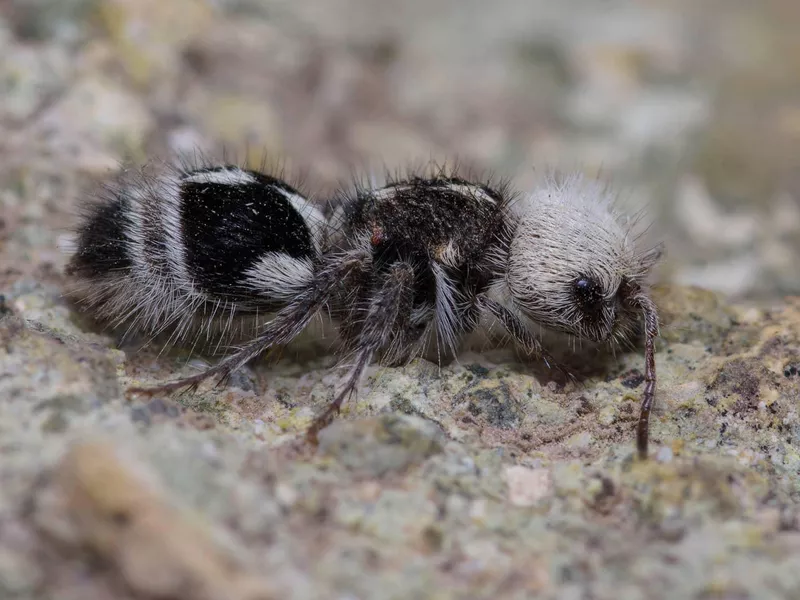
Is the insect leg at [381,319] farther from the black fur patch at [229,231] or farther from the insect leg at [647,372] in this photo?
the insect leg at [647,372]

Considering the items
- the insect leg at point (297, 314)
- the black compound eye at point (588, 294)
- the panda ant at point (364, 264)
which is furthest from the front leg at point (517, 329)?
the insect leg at point (297, 314)

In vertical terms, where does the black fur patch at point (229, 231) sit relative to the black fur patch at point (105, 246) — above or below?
above

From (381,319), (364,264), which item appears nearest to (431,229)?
(364,264)

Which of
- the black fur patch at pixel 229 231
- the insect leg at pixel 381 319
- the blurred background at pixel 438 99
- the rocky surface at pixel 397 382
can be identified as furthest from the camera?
the blurred background at pixel 438 99

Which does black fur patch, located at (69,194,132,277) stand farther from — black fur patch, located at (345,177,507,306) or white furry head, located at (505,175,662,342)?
white furry head, located at (505,175,662,342)

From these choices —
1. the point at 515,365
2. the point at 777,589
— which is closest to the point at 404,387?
the point at 515,365

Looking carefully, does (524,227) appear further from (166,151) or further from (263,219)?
(166,151)

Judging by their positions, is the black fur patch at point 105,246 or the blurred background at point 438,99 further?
the blurred background at point 438,99
